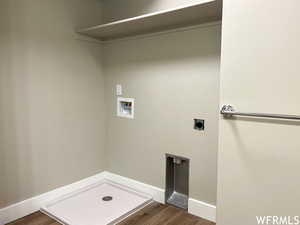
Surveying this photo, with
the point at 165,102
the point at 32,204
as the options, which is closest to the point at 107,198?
the point at 32,204

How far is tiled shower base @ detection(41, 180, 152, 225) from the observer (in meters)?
2.04

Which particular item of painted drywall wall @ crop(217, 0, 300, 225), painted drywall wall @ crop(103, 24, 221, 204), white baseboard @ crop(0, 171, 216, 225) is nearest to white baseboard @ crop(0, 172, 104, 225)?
white baseboard @ crop(0, 171, 216, 225)

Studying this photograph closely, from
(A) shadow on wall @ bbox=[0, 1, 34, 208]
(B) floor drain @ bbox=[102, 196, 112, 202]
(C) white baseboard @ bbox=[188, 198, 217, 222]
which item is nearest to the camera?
(A) shadow on wall @ bbox=[0, 1, 34, 208]

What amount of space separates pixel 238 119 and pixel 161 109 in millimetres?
995

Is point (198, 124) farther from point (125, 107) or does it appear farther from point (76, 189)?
point (76, 189)

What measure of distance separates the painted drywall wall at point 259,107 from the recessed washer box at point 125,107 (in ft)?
4.22

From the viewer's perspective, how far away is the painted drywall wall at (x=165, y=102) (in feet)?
6.67

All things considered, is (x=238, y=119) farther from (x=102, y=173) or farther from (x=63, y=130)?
(x=102, y=173)

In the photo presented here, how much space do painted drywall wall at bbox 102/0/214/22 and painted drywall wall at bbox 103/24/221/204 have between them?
0.85 ft

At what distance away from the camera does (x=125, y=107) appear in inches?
105

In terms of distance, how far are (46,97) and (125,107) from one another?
862 millimetres

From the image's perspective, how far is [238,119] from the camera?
146cm

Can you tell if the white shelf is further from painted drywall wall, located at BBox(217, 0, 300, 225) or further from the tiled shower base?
the tiled shower base

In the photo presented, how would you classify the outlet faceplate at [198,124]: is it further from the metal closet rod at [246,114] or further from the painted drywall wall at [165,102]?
the metal closet rod at [246,114]
